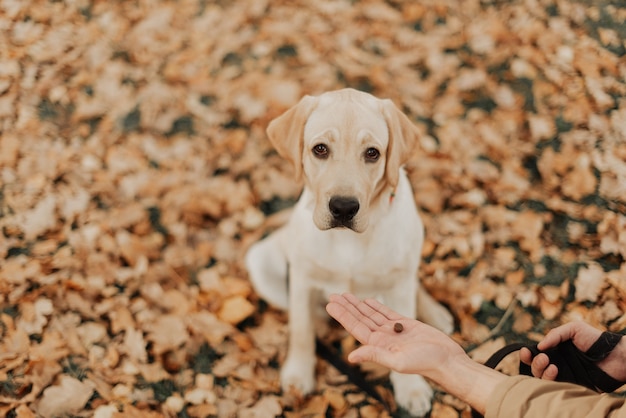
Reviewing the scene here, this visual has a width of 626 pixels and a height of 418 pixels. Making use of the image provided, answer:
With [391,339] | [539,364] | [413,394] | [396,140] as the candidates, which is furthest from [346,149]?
[413,394]

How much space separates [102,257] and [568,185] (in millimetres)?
3482

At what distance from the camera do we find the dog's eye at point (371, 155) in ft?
8.73

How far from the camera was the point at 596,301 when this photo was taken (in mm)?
3227

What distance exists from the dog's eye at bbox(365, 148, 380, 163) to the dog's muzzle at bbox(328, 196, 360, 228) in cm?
26

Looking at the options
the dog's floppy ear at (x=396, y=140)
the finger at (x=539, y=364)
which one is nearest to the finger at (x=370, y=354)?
the finger at (x=539, y=364)

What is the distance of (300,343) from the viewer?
3316 millimetres

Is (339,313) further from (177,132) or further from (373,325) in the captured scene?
(177,132)

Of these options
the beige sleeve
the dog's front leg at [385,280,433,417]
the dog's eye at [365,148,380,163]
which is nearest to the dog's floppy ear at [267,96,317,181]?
the dog's eye at [365,148,380,163]

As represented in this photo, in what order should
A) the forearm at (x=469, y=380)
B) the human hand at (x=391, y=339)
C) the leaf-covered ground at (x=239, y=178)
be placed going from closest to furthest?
the forearm at (x=469, y=380)
the human hand at (x=391, y=339)
the leaf-covered ground at (x=239, y=178)

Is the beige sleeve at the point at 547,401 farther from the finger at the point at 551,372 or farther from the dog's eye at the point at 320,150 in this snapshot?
the dog's eye at the point at 320,150

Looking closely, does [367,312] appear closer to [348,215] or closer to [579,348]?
[348,215]

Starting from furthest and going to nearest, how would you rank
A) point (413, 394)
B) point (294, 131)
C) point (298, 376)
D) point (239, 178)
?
point (239, 178), point (298, 376), point (413, 394), point (294, 131)

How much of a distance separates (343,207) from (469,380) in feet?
3.08

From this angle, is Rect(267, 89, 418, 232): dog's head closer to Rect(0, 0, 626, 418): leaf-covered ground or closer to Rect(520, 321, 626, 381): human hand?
Rect(520, 321, 626, 381): human hand
